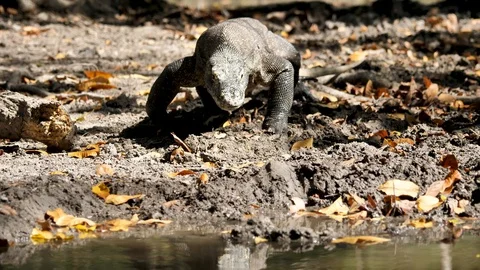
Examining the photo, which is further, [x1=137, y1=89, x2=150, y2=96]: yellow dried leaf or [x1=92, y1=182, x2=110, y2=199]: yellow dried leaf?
[x1=137, y1=89, x2=150, y2=96]: yellow dried leaf

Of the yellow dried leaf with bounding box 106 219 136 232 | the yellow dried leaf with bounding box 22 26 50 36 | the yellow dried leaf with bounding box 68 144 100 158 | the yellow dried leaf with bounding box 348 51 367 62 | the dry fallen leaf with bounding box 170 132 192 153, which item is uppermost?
the yellow dried leaf with bounding box 22 26 50 36

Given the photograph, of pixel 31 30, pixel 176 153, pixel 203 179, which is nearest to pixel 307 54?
pixel 31 30

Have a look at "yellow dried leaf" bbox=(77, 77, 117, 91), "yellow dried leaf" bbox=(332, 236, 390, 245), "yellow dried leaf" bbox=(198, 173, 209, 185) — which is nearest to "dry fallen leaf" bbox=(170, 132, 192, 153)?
"yellow dried leaf" bbox=(198, 173, 209, 185)

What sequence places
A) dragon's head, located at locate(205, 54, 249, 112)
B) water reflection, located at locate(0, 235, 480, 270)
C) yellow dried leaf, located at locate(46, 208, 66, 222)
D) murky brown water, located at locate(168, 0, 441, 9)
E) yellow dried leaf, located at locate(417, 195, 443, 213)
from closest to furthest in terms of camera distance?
water reflection, located at locate(0, 235, 480, 270) < yellow dried leaf, located at locate(46, 208, 66, 222) < yellow dried leaf, located at locate(417, 195, 443, 213) < dragon's head, located at locate(205, 54, 249, 112) < murky brown water, located at locate(168, 0, 441, 9)

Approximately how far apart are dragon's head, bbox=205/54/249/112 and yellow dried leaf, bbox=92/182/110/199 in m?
1.32

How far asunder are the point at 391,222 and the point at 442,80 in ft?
16.4

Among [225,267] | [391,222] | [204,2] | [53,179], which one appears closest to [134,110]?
[53,179]

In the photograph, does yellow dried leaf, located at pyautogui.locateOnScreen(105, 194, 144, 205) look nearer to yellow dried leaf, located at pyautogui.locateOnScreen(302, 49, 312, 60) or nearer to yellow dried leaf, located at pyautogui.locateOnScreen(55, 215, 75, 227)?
yellow dried leaf, located at pyautogui.locateOnScreen(55, 215, 75, 227)

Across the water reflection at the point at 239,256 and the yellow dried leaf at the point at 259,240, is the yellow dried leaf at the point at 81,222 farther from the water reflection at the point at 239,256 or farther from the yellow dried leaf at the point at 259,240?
the yellow dried leaf at the point at 259,240

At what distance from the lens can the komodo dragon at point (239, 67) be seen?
23.5 ft

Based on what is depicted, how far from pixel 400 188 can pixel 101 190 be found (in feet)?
5.59

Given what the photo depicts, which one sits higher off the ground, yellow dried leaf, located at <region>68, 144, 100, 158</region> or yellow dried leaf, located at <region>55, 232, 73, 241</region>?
yellow dried leaf, located at <region>68, 144, 100, 158</region>

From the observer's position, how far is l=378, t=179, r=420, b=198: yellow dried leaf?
5.62 meters

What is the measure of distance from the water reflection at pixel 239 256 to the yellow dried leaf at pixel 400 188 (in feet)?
2.61
